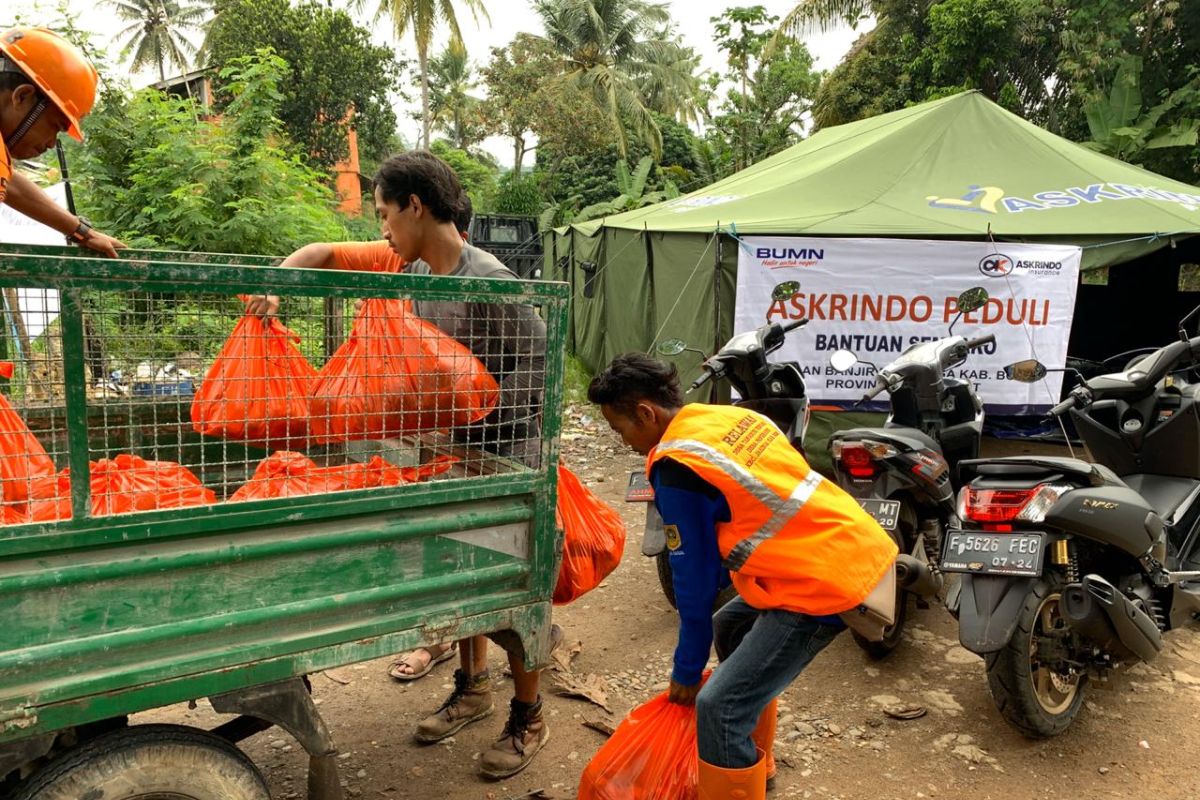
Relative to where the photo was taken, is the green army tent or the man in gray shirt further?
the green army tent

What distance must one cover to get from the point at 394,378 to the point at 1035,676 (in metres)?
2.48

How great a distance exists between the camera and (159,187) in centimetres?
934

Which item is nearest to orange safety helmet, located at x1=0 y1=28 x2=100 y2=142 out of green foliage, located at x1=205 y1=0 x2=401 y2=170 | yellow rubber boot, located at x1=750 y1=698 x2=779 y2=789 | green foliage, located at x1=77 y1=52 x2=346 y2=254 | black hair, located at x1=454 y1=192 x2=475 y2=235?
black hair, located at x1=454 y1=192 x2=475 y2=235

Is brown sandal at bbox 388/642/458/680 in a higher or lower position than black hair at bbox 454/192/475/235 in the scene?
lower

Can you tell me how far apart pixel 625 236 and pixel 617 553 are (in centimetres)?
683

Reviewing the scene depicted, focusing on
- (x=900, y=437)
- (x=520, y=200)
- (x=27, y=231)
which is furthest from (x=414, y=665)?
(x=520, y=200)

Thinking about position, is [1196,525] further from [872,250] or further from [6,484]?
[6,484]

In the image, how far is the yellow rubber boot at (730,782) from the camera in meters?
2.10

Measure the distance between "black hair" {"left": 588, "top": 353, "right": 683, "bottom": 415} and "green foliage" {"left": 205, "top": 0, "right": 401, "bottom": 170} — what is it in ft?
62.6

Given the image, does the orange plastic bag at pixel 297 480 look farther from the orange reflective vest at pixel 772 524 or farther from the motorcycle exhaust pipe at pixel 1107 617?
the motorcycle exhaust pipe at pixel 1107 617

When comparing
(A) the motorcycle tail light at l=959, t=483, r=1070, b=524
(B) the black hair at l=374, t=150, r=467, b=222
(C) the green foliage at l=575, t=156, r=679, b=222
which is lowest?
(A) the motorcycle tail light at l=959, t=483, r=1070, b=524

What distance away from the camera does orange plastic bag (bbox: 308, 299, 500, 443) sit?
87.0 inches

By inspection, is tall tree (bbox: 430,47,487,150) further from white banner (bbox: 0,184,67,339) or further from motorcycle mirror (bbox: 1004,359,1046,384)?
motorcycle mirror (bbox: 1004,359,1046,384)

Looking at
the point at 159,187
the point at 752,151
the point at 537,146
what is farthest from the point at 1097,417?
the point at 537,146
